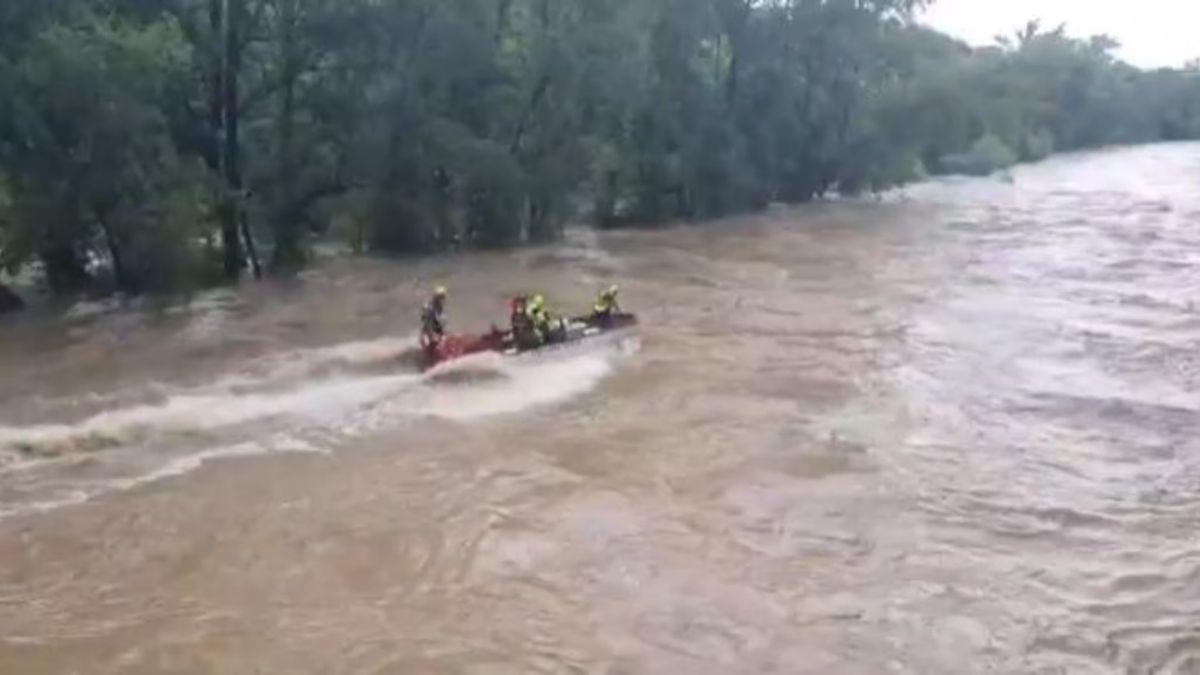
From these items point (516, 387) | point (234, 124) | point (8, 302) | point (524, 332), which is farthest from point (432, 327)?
point (234, 124)

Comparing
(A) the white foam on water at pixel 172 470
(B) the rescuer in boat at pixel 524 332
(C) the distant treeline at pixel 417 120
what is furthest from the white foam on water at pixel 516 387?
(C) the distant treeline at pixel 417 120

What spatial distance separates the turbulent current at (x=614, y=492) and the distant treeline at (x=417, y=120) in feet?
7.58

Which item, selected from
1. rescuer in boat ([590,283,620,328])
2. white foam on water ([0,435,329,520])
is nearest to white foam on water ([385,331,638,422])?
rescuer in boat ([590,283,620,328])

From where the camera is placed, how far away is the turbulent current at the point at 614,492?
10.4m

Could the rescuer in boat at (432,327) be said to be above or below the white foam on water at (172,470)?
above

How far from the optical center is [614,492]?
1392 centimetres

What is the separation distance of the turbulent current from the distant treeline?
2.31m

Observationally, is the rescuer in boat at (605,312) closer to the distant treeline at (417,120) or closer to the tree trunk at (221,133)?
the distant treeline at (417,120)

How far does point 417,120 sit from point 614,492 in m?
19.6

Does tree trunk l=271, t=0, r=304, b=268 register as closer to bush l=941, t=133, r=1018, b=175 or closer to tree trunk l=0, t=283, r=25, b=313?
tree trunk l=0, t=283, r=25, b=313

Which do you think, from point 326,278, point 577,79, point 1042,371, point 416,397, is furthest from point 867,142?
point 416,397

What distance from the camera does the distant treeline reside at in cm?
2450

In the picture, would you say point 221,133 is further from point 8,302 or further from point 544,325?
point 544,325

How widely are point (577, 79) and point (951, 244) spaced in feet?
34.8
